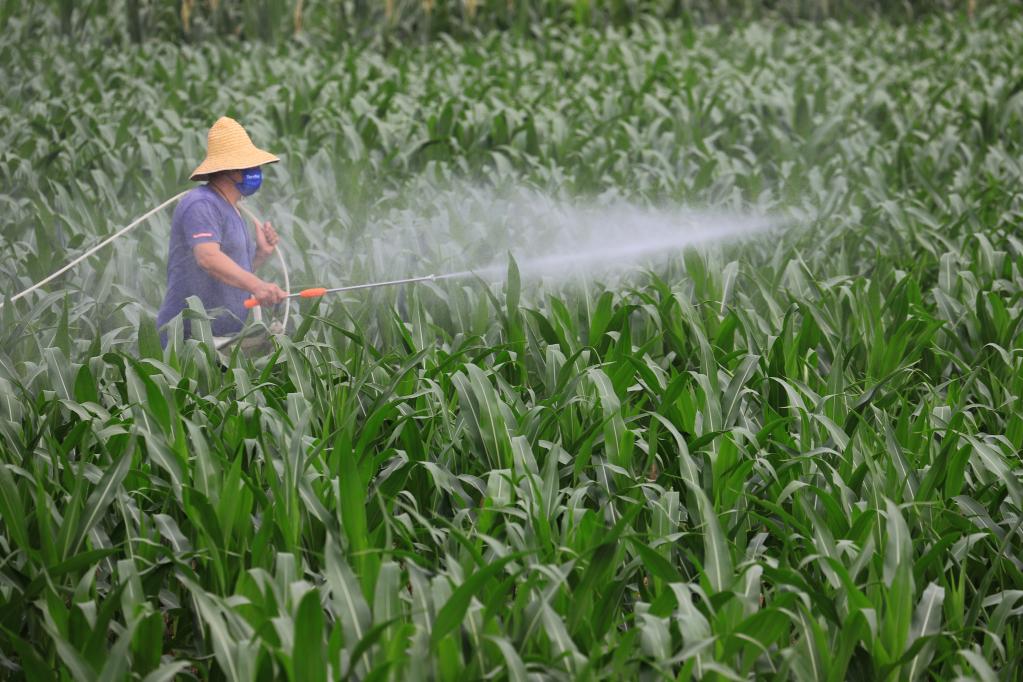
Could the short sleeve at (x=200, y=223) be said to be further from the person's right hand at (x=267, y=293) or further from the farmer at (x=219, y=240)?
the person's right hand at (x=267, y=293)

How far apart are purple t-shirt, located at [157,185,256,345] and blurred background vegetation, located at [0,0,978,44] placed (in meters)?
8.23

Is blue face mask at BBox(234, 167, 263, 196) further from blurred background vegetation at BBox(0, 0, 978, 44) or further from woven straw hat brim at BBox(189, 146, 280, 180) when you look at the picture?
blurred background vegetation at BBox(0, 0, 978, 44)

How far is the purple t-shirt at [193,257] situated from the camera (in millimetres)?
4480

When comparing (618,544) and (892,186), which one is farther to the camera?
(892,186)

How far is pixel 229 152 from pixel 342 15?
9.94 metres

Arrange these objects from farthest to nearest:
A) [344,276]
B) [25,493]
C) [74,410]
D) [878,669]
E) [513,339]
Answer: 1. [344,276]
2. [513,339]
3. [74,410]
4. [25,493]
5. [878,669]

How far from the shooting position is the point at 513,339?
14.6 ft

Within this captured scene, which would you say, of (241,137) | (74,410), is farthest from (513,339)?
(74,410)

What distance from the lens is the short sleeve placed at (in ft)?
14.6

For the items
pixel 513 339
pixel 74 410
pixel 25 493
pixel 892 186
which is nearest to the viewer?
pixel 25 493

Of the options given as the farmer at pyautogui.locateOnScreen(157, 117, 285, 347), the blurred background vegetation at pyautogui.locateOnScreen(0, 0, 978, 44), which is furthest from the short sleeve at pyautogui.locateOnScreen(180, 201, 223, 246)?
the blurred background vegetation at pyautogui.locateOnScreen(0, 0, 978, 44)

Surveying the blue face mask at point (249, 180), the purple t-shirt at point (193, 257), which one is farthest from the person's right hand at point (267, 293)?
the blue face mask at point (249, 180)

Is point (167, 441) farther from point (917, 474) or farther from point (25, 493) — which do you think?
point (917, 474)

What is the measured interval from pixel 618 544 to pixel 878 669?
23.5 inches
